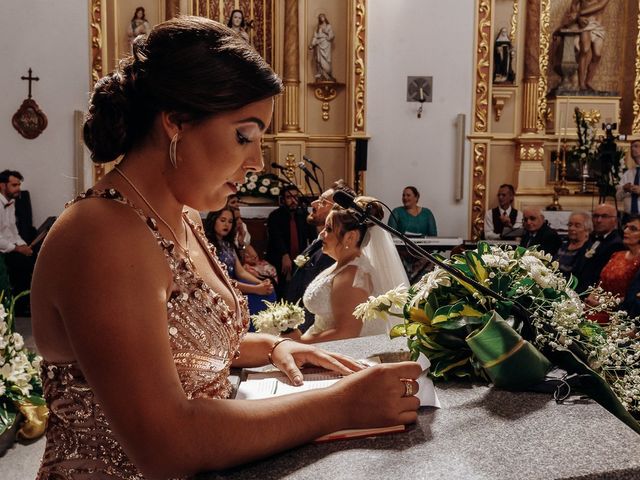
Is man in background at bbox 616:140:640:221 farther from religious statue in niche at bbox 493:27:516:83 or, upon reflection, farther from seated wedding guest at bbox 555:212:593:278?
seated wedding guest at bbox 555:212:593:278

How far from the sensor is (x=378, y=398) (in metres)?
Answer: 1.14

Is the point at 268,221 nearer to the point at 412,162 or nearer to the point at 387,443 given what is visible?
the point at 412,162

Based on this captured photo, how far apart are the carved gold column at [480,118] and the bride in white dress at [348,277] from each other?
6031 mm

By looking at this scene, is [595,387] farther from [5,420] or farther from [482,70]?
[482,70]

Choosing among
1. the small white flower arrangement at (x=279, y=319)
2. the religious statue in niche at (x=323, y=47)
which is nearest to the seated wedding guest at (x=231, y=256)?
the small white flower arrangement at (x=279, y=319)

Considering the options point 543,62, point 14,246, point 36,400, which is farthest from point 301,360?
point 543,62

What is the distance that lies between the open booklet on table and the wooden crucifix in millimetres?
8051

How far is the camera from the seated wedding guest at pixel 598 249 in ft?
20.6

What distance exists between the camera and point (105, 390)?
99 cm

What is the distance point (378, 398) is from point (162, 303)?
381 mm

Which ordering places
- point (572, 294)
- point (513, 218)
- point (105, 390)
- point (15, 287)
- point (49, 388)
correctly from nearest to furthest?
point (105, 390), point (49, 388), point (572, 294), point (15, 287), point (513, 218)

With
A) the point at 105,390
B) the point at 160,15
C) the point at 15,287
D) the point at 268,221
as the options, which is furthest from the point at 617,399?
the point at 160,15

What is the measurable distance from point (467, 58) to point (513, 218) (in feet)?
7.45

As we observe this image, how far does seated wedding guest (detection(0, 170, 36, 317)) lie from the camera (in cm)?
777
